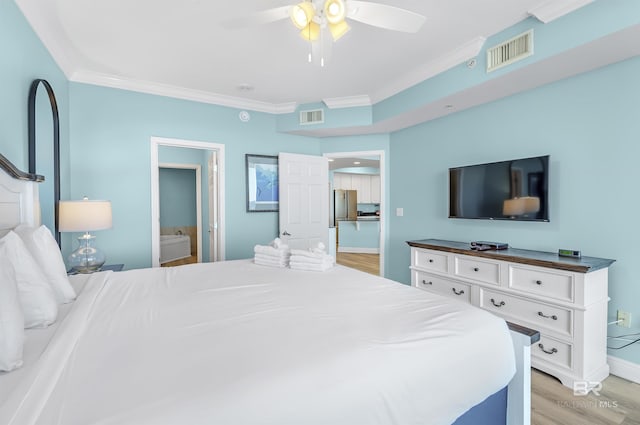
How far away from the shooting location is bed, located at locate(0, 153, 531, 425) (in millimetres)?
Answer: 771

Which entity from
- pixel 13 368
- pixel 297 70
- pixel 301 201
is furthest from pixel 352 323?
pixel 301 201

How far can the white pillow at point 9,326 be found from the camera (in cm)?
87

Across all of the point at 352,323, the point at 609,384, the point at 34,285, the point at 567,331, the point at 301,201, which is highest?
the point at 301,201

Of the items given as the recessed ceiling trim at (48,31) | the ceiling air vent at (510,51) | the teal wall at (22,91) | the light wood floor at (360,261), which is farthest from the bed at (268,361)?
the light wood floor at (360,261)

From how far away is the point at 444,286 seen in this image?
3.05 meters

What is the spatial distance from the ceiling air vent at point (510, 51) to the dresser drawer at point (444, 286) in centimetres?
191

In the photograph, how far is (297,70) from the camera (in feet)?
10.2

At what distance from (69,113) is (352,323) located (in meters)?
3.54

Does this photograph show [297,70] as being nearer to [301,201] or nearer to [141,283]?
[301,201]

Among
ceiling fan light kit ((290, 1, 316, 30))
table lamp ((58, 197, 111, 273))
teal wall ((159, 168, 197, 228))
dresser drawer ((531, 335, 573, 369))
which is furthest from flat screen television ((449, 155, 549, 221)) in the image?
teal wall ((159, 168, 197, 228))

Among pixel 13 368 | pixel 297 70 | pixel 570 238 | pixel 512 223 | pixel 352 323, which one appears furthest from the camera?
pixel 297 70

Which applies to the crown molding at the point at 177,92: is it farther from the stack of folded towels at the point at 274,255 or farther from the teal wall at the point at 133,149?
the stack of folded towels at the point at 274,255

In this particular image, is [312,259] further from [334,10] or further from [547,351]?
[547,351]

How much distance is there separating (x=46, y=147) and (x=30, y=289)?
5.92 feet
